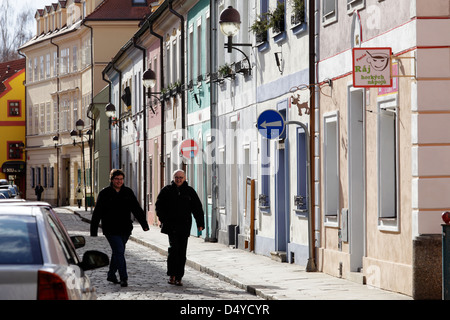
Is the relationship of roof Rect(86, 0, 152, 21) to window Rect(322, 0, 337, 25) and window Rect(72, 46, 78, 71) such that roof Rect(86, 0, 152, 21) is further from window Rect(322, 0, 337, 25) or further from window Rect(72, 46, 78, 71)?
window Rect(322, 0, 337, 25)

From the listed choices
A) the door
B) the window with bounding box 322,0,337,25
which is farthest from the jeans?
the door

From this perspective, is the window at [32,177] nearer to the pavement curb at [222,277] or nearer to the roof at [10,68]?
the roof at [10,68]

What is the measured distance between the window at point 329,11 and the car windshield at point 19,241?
11871 mm

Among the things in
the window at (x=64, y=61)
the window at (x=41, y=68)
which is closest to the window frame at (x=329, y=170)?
the window at (x=64, y=61)

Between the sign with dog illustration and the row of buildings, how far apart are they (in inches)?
1.2

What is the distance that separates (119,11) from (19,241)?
6424 cm

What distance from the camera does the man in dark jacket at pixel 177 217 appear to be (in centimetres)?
1752

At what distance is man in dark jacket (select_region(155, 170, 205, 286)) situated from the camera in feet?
57.5

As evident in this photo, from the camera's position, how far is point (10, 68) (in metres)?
99.2

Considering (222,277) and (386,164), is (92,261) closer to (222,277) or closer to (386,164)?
(386,164)

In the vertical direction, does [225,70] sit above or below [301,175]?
above

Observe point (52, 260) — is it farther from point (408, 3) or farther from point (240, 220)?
point (240, 220)

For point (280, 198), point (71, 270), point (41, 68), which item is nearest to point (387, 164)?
point (280, 198)
